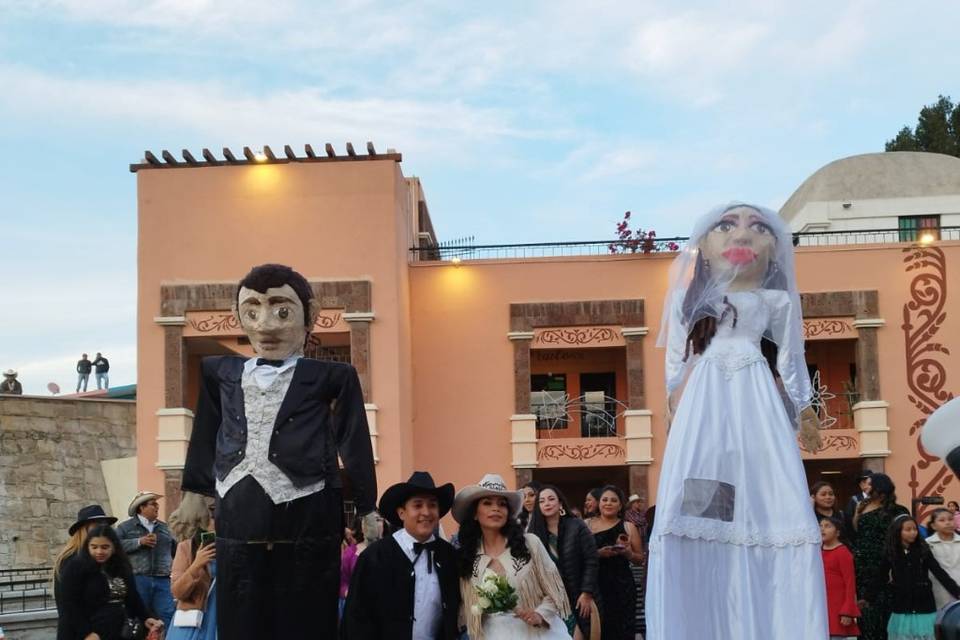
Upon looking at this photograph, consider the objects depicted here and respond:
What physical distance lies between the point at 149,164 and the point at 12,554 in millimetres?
7865

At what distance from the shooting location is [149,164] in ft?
75.1

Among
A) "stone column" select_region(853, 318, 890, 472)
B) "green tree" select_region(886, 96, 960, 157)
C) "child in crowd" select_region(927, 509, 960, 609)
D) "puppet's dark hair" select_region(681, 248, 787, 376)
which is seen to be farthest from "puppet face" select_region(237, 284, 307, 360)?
"green tree" select_region(886, 96, 960, 157)

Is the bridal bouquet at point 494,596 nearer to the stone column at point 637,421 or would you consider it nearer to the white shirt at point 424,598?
the white shirt at point 424,598

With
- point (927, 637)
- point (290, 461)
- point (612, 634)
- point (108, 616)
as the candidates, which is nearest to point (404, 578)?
point (290, 461)

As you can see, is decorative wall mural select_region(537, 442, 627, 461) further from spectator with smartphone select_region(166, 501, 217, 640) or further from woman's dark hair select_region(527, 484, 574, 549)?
spectator with smartphone select_region(166, 501, 217, 640)

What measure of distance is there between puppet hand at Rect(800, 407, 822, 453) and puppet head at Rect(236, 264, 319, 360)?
2.40m

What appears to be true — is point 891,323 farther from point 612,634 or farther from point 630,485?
point 612,634

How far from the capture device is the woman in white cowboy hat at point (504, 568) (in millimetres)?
6848

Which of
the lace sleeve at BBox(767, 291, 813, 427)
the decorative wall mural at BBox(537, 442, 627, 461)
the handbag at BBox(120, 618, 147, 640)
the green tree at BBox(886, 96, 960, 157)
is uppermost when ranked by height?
the green tree at BBox(886, 96, 960, 157)

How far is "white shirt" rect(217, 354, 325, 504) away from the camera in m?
5.79

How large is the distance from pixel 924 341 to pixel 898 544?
14.4 metres

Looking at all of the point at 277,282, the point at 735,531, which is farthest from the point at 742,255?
the point at 277,282

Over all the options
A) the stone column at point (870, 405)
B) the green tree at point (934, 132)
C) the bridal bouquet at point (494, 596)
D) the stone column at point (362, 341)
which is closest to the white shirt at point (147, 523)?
the bridal bouquet at point (494, 596)

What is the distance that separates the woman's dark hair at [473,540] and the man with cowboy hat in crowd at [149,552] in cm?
465
